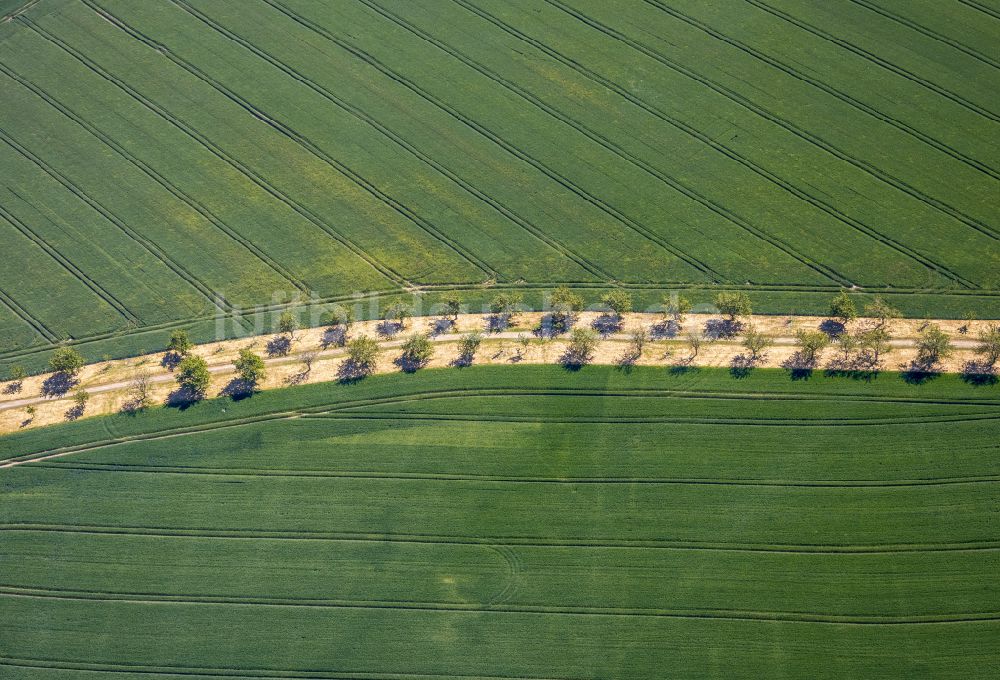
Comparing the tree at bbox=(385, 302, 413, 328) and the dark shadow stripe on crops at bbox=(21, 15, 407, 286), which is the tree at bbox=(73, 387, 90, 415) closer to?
the dark shadow stripe on crops at bbox=(21, 15, 407, 286)

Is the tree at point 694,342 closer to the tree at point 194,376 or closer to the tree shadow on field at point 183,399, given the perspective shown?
the tree at point 194,376

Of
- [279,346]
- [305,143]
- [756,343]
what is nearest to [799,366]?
[756,343]

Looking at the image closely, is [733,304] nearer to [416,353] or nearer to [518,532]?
[518,532]

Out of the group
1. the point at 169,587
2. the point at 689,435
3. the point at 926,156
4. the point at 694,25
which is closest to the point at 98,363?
the point at 169,587

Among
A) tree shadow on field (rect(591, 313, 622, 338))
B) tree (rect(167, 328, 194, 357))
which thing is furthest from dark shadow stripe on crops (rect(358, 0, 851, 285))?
tree (rect(167, 328, 194, 357))

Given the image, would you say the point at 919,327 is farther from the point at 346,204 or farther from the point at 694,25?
the point at 346,204

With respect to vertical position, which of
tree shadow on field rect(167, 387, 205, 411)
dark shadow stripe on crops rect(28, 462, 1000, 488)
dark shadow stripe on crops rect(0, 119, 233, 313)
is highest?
dark shadow stripe on crops rect(0, 119, 233, 313)
